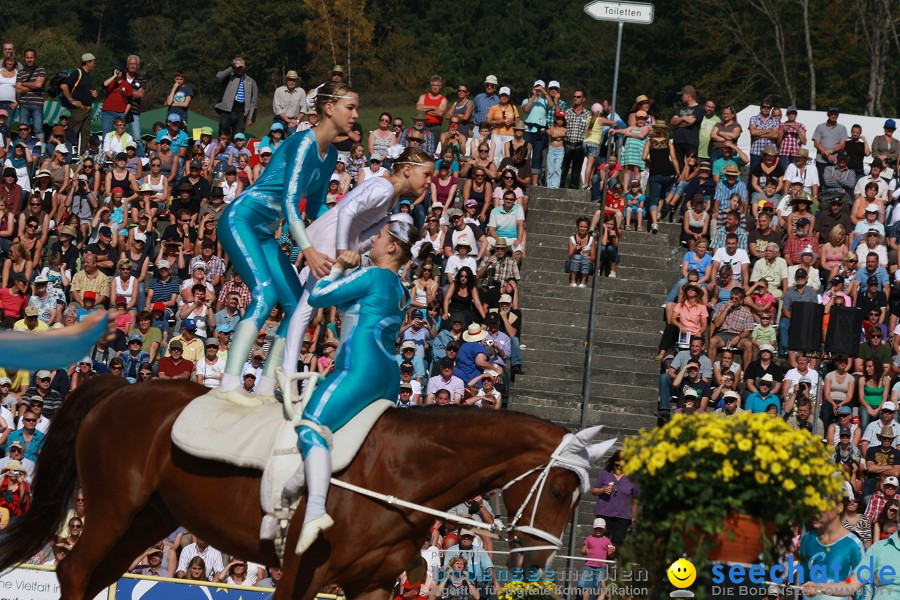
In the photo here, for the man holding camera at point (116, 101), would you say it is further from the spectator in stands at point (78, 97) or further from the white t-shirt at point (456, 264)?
the white t-shirt at point (456, 264)

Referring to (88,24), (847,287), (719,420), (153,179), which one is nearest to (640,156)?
(847,287)

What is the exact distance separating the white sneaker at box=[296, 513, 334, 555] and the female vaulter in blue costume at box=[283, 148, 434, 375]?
1.12 meters

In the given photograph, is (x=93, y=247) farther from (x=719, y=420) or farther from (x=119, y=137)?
(x=719, y=420)

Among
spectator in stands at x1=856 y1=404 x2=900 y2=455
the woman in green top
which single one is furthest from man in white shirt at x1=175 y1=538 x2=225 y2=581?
the woman in green top

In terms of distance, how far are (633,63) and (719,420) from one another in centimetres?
4781

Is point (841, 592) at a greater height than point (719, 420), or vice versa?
point (719, 420)

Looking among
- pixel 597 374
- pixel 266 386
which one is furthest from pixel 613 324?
pixel 266 386

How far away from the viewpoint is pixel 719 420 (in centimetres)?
721

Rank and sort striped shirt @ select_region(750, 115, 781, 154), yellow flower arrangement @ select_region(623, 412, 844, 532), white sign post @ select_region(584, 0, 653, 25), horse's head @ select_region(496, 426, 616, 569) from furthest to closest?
striped shirt @ select_region(750, 115, 781, 154)
white sign post @ select_region(584, 0, 653, 25)
horse's head @ select_region(496, 426, 616, 569)
yellow flower arrangement @ select_region(623, 412, 844, 532)

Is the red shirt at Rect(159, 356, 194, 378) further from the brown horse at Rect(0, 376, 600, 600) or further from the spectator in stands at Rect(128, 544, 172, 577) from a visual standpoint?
the brown horse at Rect(0, 376, 600, 600)

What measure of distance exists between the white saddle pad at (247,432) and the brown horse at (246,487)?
0.11 m

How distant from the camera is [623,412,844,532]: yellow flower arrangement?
7.01 metres

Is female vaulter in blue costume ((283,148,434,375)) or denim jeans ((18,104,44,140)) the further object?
denim jeans ((18,104,44,140))

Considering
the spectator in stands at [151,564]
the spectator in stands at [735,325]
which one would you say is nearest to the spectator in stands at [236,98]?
the spectator in stands at [735,325]
